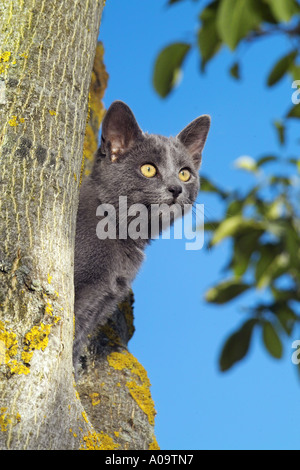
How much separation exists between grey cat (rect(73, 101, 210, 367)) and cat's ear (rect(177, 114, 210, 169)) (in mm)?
276

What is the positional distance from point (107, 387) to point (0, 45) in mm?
2331

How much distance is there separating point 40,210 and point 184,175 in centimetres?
174

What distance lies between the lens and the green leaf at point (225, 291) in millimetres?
1335

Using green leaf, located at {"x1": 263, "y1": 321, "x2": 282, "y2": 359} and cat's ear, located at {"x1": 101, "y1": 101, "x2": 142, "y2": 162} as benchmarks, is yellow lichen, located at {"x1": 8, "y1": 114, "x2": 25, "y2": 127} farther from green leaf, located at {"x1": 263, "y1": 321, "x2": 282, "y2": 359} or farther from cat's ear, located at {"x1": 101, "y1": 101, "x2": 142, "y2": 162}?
green leaf, located at {"x1": 263, "y1": 321, "x2": 282, "y2": 359}

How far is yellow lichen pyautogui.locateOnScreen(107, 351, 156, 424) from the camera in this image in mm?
3703

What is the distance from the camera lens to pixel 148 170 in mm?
3623

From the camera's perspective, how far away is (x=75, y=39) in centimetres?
273

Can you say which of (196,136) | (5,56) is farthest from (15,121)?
(196,136)

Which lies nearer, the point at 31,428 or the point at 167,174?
the point at 31,428

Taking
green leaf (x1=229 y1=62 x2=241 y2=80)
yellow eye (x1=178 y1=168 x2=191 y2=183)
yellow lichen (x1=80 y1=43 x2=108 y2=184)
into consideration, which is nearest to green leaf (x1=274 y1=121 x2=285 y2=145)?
green leaf (x1=229 y1=62 x2=241 y2=80)

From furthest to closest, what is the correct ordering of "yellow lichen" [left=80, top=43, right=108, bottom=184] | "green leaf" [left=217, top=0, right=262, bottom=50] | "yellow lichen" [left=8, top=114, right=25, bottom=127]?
"yellow lichen" [left=80, top=43, right=108, bottom=184], "yellow lichen" [left=8, top=114, right=25, bottom=127], "green leaf" [left=217, top=0, right=262, bottom=50]

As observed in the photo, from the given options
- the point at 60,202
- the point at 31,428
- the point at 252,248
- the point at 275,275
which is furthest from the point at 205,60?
the point at 31,428

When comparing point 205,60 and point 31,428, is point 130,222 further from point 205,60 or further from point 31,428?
point 205,60

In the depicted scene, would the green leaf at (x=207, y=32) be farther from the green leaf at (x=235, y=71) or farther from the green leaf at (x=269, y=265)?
the green leaf at (x=269, y=265)
